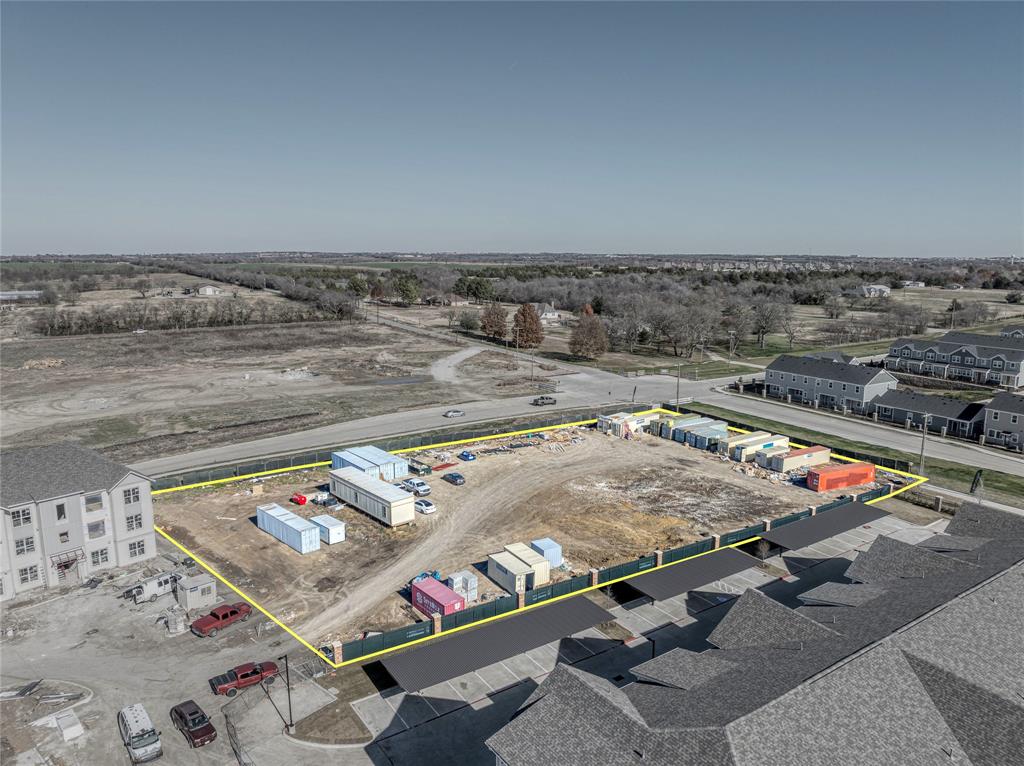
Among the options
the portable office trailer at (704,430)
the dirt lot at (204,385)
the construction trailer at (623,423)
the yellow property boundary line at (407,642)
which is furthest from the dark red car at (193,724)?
the portable office trailer at (704,430)

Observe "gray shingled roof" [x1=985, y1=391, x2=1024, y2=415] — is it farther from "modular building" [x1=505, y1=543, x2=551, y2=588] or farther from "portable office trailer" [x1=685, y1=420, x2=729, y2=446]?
"modular building" [x1=505, y1=543, x2=551, y2=588]

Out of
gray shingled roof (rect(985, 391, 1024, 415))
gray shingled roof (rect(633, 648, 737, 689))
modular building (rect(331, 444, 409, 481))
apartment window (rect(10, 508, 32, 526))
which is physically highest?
gray shingled roof (rect(985, 391, 1024, 415))

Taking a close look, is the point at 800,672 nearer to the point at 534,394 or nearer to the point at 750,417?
the point at 750,417

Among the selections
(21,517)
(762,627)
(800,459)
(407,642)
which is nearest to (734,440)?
(800,459)

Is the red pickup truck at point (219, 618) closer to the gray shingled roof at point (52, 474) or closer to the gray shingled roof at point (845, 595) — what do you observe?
the gray shingled roof at point (52, 474)

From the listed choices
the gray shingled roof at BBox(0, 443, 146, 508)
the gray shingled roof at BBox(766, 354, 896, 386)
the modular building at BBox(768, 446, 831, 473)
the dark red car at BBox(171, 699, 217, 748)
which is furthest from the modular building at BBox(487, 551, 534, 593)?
the gray shingled roof at BBox(766, 354, 896, 386)

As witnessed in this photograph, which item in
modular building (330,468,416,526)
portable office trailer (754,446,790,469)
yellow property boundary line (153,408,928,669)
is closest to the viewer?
yellow property boundary line (153,408,928,669)
